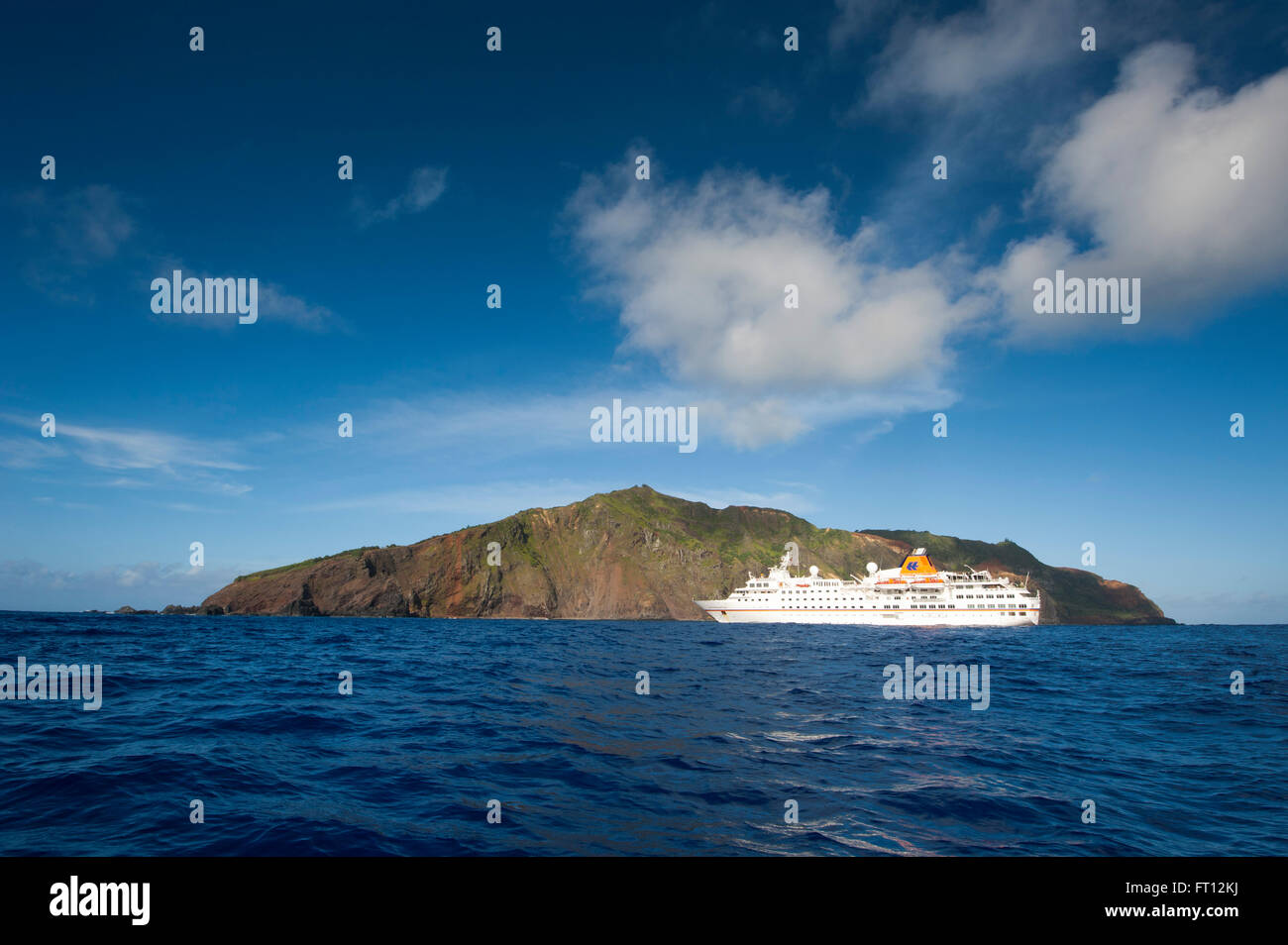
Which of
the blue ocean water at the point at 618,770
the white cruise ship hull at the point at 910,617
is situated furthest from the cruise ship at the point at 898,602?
the blue ocean water at the point at 618,770

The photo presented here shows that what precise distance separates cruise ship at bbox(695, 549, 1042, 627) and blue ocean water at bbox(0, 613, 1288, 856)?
9429 cm

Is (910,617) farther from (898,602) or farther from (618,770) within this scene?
(618,770)

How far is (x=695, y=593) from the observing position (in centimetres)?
19000

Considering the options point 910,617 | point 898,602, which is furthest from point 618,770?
point 898,602

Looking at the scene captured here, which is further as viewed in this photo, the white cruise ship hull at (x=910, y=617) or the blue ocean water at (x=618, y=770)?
the white cruise ship hull at (x=910, y=617)

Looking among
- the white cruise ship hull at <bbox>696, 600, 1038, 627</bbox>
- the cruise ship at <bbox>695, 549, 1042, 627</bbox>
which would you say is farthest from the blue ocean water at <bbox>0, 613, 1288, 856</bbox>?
the cruise ship at <bbox>695, 549, 1042, 627</bbox>

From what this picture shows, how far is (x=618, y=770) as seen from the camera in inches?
462

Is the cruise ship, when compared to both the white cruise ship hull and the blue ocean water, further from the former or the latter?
the blue ocean water

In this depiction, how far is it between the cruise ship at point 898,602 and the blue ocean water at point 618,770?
94287 millimetres

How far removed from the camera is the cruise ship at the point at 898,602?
111m

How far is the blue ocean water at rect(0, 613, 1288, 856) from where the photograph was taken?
837 cm

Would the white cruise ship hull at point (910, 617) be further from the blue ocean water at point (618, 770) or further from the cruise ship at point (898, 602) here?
the blue ocean water at point (618, 770)

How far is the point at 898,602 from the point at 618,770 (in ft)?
387
